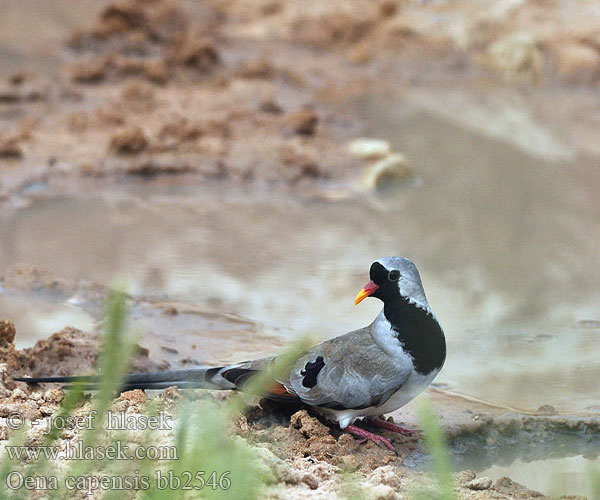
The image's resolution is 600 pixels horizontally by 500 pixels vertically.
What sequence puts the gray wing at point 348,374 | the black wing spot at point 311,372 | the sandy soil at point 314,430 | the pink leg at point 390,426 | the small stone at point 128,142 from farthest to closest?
the small stone at point 128,142, the pink leg at point 390,426, the black wing spot at point 311,372, the gray wing at point 348,374, the sandy soil at point 314,430

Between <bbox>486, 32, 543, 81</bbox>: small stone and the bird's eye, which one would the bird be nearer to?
the bird's eye

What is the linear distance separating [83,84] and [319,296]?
468 cm

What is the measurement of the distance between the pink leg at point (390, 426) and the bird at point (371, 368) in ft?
0.25

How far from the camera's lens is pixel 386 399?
139 inches

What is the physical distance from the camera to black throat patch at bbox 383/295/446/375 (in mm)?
3518

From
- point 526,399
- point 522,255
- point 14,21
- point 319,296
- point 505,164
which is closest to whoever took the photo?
point 526,399

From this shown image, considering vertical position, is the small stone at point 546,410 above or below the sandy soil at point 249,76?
below

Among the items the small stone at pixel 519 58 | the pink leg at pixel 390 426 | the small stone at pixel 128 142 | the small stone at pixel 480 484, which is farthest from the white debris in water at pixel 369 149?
the small stone at pixel 480 484

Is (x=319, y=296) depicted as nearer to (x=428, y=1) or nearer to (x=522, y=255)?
(x=522, y=255)

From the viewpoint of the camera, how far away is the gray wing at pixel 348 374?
3.50 meters

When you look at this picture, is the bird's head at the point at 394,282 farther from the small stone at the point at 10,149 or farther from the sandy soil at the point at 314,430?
the small stone at the point at 10,149

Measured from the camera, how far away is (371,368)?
3.53 m

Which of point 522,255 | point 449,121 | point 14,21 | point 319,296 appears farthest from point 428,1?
point 319,296

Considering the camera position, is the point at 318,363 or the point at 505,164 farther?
the point at 505,164
